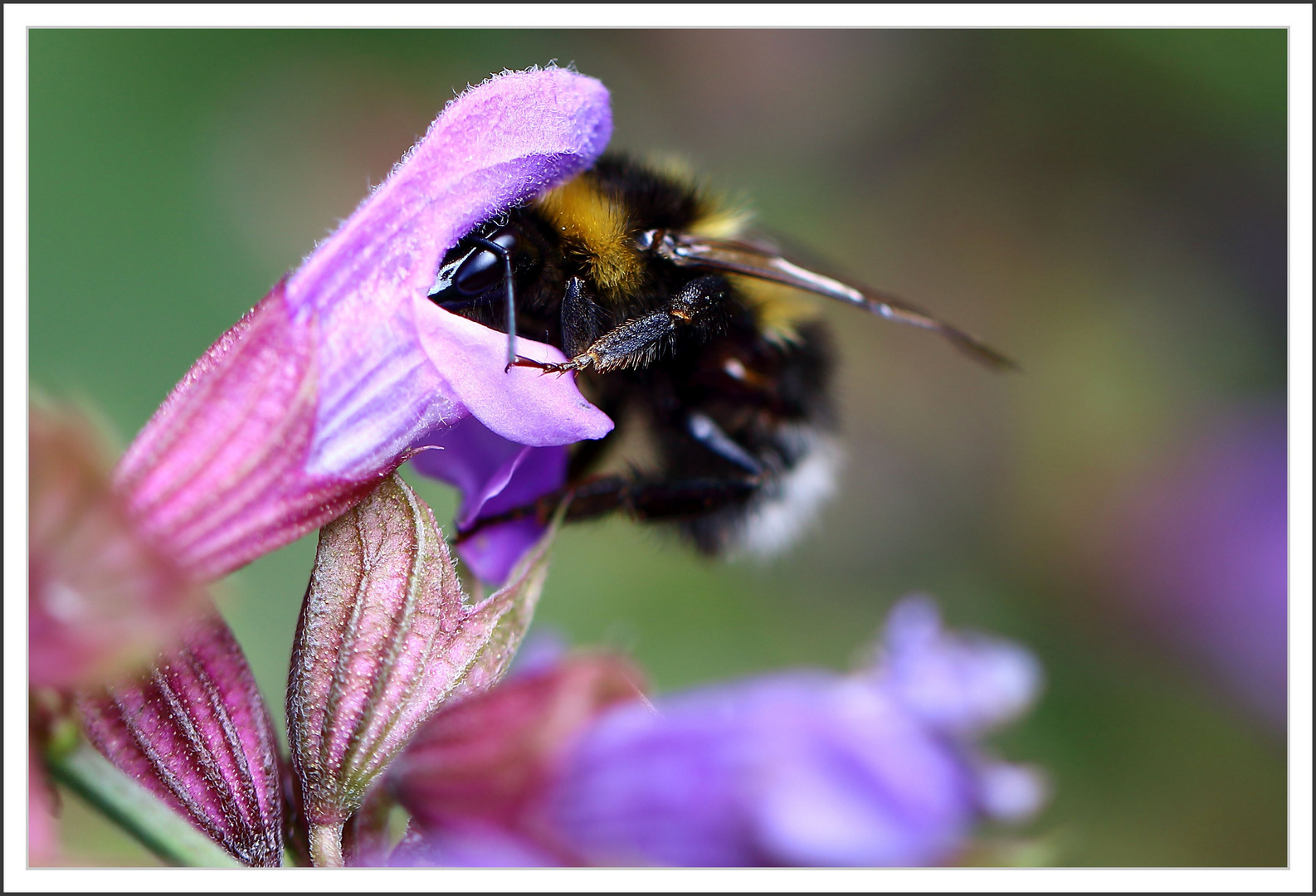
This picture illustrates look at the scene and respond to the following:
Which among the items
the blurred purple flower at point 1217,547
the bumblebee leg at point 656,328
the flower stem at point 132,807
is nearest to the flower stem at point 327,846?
the flower stem at point 132,807

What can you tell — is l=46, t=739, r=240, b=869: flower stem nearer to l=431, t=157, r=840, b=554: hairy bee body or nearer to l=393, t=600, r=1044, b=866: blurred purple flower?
l=393, t=600, r=1044, b=866: blurred purple flower

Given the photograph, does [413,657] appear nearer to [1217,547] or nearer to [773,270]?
[773,270]

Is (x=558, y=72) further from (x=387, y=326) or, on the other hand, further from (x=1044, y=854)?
(x=1044, y=854)

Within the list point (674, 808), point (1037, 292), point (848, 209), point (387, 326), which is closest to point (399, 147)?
point (848, 209)

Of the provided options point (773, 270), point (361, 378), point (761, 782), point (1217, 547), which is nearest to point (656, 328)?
point (773, 270)

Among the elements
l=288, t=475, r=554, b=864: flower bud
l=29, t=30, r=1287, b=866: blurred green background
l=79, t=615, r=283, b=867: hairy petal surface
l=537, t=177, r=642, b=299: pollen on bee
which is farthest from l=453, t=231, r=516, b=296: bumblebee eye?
l=29, t=30, r=1287, b=866: blurred green background

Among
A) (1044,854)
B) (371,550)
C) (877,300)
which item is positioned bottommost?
(1044,854)

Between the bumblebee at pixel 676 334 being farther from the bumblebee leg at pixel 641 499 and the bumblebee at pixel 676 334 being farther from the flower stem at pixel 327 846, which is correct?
the flower stem at pixel 327 846
